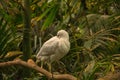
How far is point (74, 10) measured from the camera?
185 inches

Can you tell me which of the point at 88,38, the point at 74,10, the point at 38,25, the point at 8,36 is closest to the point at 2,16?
the point at 8,36

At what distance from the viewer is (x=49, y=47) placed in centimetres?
370

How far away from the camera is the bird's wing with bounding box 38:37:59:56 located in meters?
3.68

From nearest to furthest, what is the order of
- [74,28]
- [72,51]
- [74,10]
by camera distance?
[72,51] < [74,28] < [74,10]

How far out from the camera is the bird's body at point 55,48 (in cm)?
365

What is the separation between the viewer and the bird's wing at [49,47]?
3678mm

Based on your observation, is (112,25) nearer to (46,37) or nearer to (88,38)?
(88,38)

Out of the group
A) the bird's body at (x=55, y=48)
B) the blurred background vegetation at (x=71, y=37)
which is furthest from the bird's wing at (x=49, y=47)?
the blurred background vegetation at (x=71, y=37)

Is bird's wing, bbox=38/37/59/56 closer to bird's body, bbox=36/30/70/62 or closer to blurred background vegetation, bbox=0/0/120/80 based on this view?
bird's body, bbox=36/30/70/62

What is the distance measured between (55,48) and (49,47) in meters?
0.07

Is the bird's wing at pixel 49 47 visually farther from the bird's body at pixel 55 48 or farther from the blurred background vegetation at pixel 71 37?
the blurred background vegetation at pixel 71 37

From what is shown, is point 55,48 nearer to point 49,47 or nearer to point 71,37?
point 49,47

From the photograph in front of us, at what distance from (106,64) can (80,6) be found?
1.46 m

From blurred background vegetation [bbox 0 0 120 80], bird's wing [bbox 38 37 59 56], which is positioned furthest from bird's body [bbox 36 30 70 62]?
blurred background vegetation [bbox 0 0 120 80]
